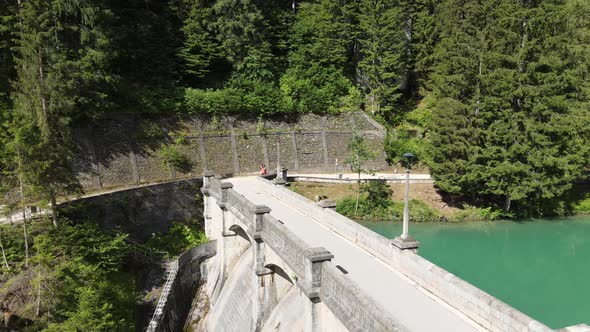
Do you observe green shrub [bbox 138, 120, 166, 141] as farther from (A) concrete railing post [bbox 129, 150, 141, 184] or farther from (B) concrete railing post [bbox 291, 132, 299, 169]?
(B) concrete railing post [bbox 291, 132, 299, 169]

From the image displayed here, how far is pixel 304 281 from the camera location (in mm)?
10453

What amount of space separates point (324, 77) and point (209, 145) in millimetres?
15221

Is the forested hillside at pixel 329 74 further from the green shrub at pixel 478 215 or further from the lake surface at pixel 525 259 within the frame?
the lake surface at pixel 525 259

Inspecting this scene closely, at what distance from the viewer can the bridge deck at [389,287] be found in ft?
28.1

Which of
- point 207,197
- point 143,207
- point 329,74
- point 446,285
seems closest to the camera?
A: point 446,285

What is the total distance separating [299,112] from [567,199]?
80.6 feet

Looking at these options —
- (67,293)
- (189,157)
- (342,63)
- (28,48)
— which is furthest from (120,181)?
(342,63)

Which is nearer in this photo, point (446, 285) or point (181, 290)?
point (446, 285)

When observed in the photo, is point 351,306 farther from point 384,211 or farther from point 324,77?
point 324,77

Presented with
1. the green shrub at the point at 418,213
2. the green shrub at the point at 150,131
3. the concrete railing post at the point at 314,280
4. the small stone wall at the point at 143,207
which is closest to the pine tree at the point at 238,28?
the green shrub at the point at 150,131

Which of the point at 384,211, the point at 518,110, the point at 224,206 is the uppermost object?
the point at 518,110

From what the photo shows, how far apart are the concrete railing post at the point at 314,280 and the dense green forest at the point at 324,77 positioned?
9.65 metres

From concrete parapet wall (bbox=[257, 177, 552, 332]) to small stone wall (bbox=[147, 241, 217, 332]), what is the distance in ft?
31.1

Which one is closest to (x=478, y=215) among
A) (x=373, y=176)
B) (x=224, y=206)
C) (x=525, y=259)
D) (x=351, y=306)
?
(x=525, y=259)
